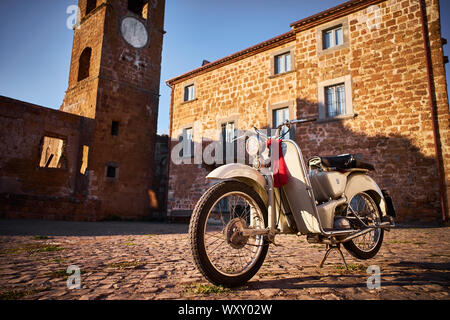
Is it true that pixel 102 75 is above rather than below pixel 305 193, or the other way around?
above

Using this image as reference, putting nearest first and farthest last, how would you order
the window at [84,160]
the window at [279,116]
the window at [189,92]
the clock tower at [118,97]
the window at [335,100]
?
the window at [335,100] → the window at [279,116] → the window at [84,160] → the clock tower at [118,97] → the window at [189,92]

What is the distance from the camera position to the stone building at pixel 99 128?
515 inches

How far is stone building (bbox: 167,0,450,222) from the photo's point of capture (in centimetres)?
895

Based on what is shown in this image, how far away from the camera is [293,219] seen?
8.99ft

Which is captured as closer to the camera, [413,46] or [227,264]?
[227,264]

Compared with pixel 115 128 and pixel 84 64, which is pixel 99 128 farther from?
pixel 84 64

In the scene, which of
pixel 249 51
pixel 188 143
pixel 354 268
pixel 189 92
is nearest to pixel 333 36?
pixel 249 51

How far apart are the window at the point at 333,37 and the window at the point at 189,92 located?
7.56 meters

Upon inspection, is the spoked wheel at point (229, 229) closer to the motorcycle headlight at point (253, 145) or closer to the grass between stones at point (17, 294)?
the motorcycle headlight at point (253, 145)

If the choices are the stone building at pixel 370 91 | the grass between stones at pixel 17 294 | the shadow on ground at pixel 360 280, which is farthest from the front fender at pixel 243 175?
the stone building at pixel 370 91

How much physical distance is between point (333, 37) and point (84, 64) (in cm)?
1468
